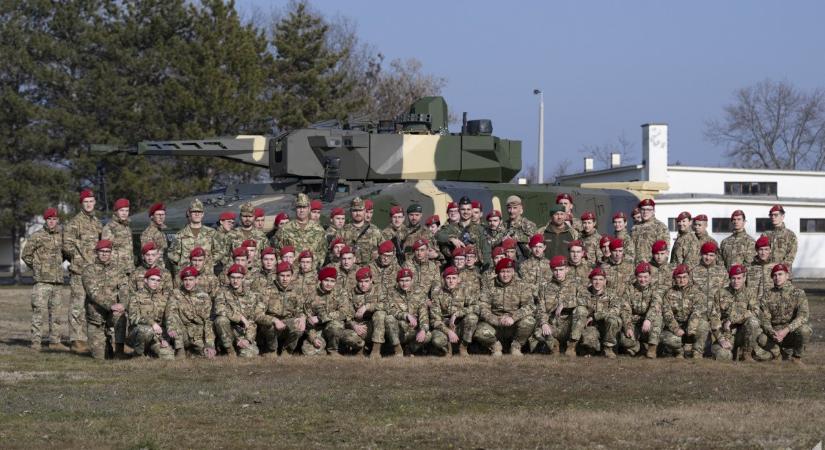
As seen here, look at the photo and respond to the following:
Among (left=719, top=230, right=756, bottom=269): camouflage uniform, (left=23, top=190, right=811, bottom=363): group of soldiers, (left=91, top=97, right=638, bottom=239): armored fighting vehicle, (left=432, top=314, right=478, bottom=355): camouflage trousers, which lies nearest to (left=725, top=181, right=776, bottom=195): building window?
(left=91, top=97, right=638, bottom=239): armored fighting vehicle

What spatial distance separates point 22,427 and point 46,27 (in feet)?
108

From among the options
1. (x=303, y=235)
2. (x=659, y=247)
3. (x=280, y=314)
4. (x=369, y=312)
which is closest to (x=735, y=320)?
(x=659, y=247)

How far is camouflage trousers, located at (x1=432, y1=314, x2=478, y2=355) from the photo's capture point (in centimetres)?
1341

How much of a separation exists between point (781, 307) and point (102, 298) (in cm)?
699

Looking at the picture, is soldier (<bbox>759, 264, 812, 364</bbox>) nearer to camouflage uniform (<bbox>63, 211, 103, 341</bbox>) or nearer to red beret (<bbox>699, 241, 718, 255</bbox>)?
red beret (<bbox>699, 241, 718, 255</bbox>)

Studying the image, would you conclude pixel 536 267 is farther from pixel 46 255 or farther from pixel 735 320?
pixel 46 255

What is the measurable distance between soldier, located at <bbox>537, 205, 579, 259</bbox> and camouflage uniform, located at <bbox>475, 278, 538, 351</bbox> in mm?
1454

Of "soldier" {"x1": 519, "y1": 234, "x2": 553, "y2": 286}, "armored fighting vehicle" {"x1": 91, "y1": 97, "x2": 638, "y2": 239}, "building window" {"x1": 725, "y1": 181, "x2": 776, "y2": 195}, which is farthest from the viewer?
"building window" {"x1": 725, "y1": 181, "x2": 776, "y2": 195}

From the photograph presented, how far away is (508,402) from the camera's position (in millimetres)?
10094

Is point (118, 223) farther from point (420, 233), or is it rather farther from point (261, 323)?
point (420, 233)

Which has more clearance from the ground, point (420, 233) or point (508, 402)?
point (420, 233)

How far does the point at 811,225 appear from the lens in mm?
47969

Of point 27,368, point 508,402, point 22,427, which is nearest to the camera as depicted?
point 22,427

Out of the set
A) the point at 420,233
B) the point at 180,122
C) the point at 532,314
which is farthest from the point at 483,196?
the point at 180,122
